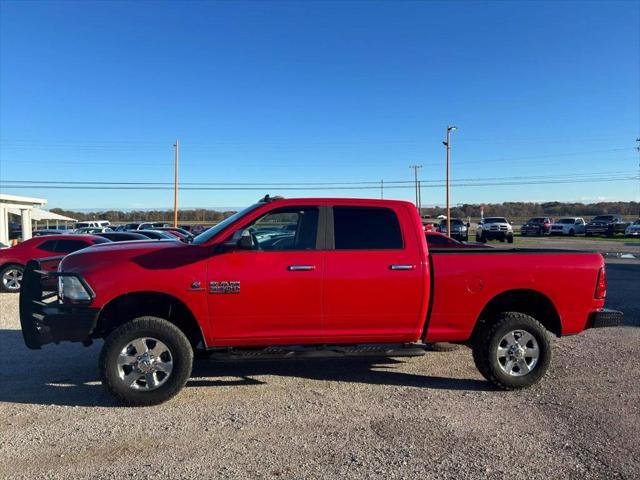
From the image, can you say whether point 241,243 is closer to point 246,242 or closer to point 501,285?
point 246,242

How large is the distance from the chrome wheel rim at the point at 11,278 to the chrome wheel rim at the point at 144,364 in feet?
28.9

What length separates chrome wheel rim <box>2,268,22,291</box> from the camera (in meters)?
11.4

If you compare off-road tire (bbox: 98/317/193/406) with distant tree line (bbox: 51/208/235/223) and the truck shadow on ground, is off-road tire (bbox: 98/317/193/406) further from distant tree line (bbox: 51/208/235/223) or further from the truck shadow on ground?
distant tree line (bbox: 51/208/235/223)

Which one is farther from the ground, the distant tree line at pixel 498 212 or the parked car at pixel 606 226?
the distant tree line at pixel 498 212

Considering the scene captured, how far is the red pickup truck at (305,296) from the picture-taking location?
14.6 feet

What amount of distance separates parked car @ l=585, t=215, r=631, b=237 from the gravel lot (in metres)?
45.1

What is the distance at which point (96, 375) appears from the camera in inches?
212

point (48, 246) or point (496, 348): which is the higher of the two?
point (48, 246)

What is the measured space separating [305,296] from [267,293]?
0.37m

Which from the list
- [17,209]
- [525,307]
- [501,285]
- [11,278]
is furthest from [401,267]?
[17,209]

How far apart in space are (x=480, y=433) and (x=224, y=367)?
310 centimetres

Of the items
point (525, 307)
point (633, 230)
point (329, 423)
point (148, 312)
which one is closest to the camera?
point (329, 423)

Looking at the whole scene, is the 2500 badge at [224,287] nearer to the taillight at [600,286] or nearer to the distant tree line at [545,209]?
the taillight at [600,286]

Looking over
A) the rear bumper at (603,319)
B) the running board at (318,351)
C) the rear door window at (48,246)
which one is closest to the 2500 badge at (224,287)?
the running board at (318,351)
